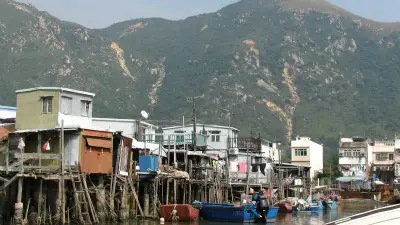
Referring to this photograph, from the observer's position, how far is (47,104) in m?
44.6

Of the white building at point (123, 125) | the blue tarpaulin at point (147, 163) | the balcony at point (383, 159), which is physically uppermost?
the white building at point (123, 125)

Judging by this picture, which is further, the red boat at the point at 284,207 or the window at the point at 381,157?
the window at the point at 381,157

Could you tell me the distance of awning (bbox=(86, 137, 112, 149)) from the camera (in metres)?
43.0

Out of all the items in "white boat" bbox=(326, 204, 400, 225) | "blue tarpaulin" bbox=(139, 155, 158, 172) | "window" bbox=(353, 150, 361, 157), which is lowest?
"white boat" bbox=(326, 204, 400, 225)

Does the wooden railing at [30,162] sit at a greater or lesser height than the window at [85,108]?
lesser

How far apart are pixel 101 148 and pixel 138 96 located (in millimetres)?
155887

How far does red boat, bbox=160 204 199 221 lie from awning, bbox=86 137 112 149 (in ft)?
19.3

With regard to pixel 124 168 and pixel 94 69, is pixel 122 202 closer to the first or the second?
pixel 124 168

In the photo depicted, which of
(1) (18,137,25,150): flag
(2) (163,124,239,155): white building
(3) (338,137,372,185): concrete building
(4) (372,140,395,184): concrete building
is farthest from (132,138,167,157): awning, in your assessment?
(3) (338,137,372,185): concrete building

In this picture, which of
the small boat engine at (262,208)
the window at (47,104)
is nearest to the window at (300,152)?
the small boat engine at (262,208)

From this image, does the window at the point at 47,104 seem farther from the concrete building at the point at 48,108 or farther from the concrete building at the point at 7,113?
the concrete building at the point at 7,113

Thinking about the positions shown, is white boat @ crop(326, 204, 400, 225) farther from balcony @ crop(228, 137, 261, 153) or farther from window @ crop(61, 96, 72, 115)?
balcony @ crop(228, 137, 261, 153)

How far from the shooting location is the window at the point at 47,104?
44.4 metres

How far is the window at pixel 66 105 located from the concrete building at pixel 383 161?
8712cm
